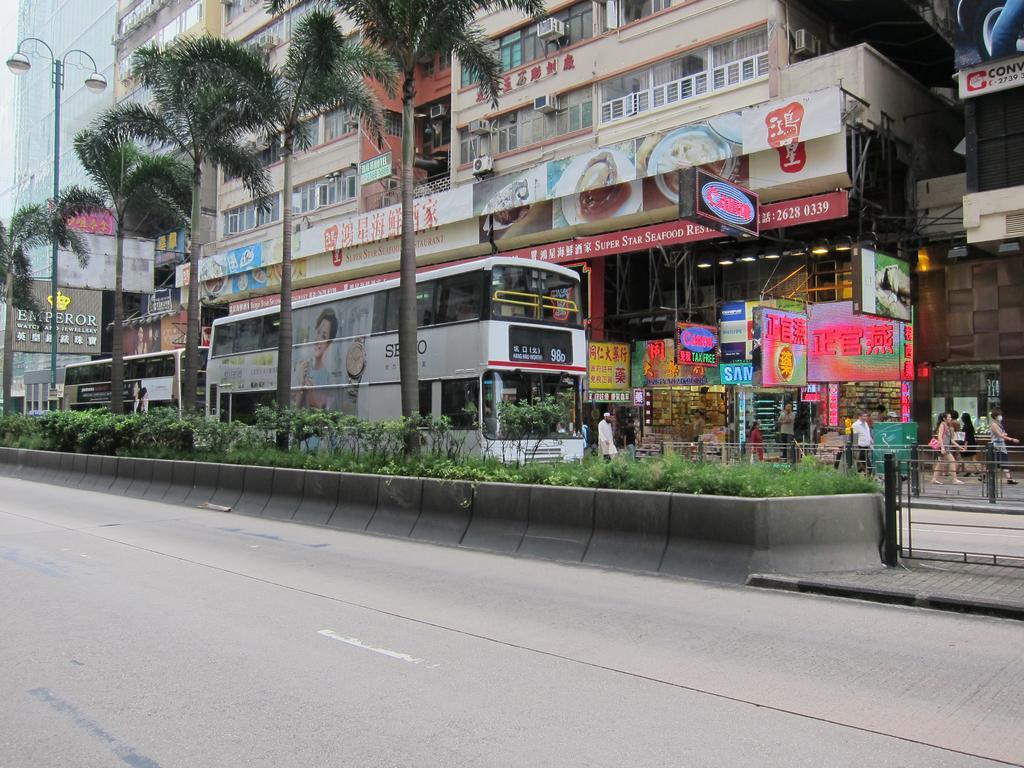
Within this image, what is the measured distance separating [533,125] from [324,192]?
14.6m

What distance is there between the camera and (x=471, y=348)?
16.8 metres

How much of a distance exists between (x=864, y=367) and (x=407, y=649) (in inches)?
789

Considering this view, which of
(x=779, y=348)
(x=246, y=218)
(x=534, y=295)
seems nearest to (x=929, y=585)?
(x=534, y=295)

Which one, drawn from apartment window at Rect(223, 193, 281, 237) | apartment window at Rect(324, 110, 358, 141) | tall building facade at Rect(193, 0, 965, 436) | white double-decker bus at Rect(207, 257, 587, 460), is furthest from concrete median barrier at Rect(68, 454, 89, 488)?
apartment window at Rect(223, 193, 281, 237)

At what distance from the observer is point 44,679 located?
552 cm

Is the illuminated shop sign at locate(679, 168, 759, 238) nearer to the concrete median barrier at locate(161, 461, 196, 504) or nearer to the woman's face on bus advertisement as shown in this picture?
the woman's face on bus advertisement

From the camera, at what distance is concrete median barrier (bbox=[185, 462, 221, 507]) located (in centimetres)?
1678

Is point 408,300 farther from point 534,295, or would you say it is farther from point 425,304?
point 534,295

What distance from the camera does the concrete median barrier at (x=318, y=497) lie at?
1387 cm

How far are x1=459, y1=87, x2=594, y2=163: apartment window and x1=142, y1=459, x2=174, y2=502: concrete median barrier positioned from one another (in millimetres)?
18329

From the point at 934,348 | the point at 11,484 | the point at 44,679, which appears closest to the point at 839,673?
the point at 44,679

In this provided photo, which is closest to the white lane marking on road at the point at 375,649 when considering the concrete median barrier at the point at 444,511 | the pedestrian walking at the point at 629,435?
the concrete median barrier at the point at 444,511

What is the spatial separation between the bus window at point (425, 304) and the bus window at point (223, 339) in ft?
30.8

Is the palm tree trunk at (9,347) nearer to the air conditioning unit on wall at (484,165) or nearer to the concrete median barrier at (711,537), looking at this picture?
the air conditioning unit on wall at (484,165)
